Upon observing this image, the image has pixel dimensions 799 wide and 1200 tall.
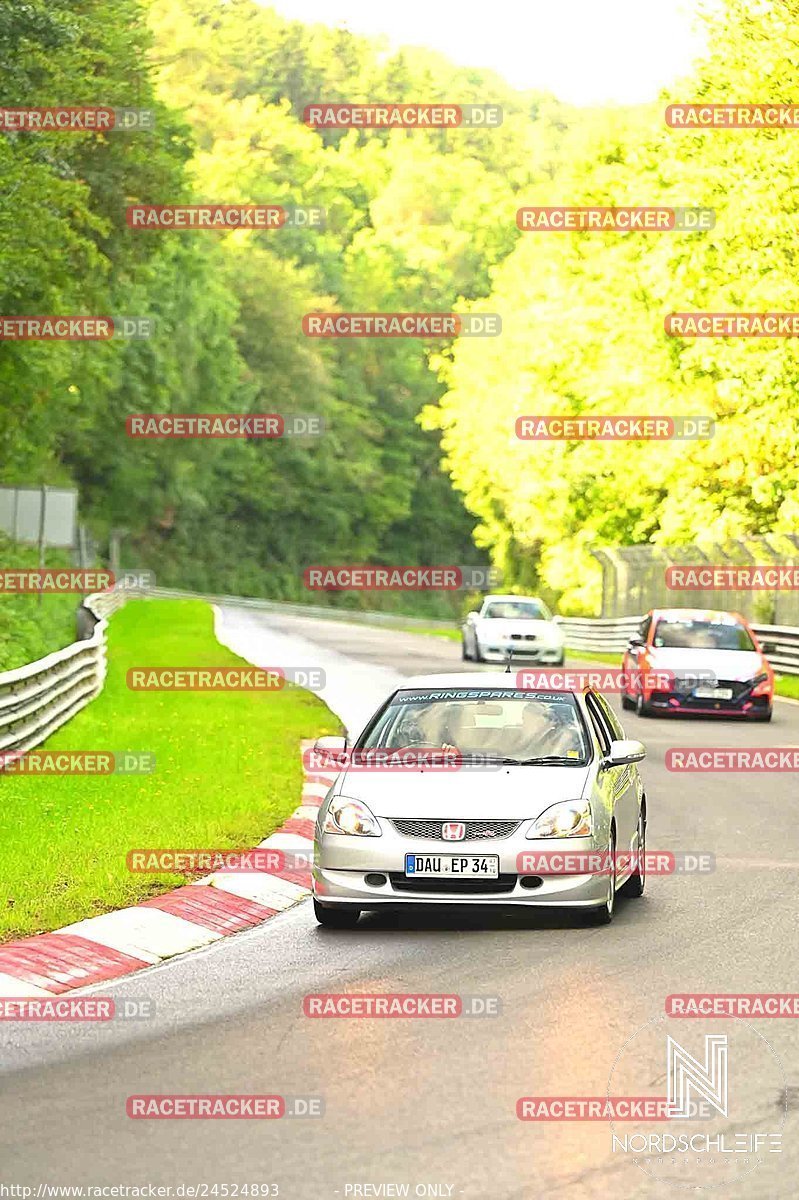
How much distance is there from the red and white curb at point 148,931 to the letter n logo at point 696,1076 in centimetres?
310

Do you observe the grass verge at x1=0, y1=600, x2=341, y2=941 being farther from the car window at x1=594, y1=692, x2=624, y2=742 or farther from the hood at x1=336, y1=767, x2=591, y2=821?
Result: the car window at x1=594, y1=692, x2=624, y2=742

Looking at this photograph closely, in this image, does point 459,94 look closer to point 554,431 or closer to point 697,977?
point 554,431

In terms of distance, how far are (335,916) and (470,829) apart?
973 mm

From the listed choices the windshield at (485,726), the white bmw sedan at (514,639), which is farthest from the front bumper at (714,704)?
the windshield at (485,726)

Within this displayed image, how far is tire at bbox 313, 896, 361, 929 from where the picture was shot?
11969 millimetres

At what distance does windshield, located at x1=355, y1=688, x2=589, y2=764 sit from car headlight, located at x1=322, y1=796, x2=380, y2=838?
2.41 ft

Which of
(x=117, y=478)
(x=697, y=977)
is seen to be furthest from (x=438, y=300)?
(x=697, y=977)

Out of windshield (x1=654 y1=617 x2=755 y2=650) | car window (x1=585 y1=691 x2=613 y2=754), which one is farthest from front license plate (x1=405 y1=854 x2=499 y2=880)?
windshield (x1=654 y1=617 x2=755 y2=650)

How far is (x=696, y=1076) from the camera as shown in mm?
8016

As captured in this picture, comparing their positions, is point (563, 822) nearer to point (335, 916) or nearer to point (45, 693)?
point (335, 916)

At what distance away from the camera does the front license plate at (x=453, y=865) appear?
11.6m

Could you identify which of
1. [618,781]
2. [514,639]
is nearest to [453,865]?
[618,781]

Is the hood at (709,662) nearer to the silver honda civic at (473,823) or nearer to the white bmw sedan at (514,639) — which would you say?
the white bmw sedan at (514,639)

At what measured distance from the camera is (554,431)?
6353 cm
